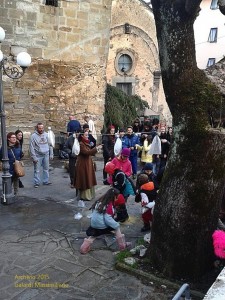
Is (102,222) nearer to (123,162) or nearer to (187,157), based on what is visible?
(187,157)

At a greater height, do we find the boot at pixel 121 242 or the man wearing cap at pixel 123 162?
the man wearing cap at pixel 123 162

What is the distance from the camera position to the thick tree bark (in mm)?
4203

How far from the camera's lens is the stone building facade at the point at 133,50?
19656 mm

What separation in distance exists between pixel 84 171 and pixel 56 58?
6.40 metres

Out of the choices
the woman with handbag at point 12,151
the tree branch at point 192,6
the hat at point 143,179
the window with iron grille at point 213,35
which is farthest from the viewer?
the window with iron grille at point 213,35

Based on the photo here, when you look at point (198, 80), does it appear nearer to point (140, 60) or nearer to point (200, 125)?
point (200, 125)

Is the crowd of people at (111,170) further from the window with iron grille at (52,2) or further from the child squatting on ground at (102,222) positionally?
the window with iron grille at (52,2)

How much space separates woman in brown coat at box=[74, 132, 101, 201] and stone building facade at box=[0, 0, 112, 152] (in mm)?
5273

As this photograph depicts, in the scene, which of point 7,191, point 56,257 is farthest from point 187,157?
point 7,191

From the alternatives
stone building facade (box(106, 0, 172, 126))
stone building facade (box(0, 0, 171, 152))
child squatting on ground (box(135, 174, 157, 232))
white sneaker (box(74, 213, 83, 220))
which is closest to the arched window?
stone building facade (box(106, 0, 172, 126))

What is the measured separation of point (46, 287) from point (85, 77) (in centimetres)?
936

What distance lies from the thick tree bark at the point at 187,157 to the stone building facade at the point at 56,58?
807 cm

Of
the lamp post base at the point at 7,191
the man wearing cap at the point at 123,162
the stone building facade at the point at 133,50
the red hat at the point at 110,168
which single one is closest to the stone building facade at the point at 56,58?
the lamp post base at the point at 7,191

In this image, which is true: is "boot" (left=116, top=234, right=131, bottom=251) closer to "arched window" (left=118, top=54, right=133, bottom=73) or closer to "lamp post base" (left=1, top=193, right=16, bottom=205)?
"lamp post base" (left=1, top=193, right=16, bottom=205)
